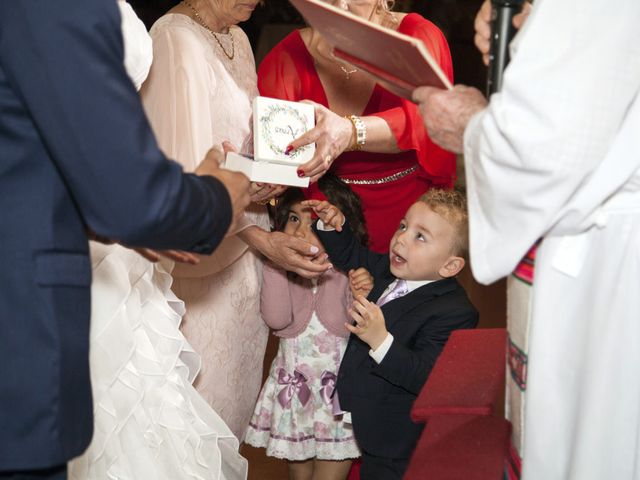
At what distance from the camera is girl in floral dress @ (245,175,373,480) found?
3117 mm

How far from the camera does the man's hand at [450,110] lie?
1.88 metres

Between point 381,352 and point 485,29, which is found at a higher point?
point 485,29

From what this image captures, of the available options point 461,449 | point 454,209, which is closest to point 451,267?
point 454,209

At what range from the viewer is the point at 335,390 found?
Answer: 3.10 metres

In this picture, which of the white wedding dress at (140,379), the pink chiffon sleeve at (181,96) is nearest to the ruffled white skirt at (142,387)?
the white wedding dress at (140,379)

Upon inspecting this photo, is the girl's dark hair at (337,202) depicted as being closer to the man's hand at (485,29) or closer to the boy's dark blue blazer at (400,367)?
the boy's dark blue blazer at (400,367)

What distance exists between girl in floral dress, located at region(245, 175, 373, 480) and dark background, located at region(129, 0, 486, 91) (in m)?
5.89

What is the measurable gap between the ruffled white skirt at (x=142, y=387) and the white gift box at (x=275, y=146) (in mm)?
403

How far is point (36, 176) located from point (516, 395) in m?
1.15

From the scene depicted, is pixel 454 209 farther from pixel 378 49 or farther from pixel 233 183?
pixel 233 183

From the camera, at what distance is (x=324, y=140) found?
274 cm

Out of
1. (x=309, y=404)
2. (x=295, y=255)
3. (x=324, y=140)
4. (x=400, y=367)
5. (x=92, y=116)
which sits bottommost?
(x=309, y=404)

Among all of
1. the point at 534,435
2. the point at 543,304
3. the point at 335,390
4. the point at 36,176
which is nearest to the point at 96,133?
the point at 36,176

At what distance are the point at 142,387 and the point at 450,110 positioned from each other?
1.11 m
